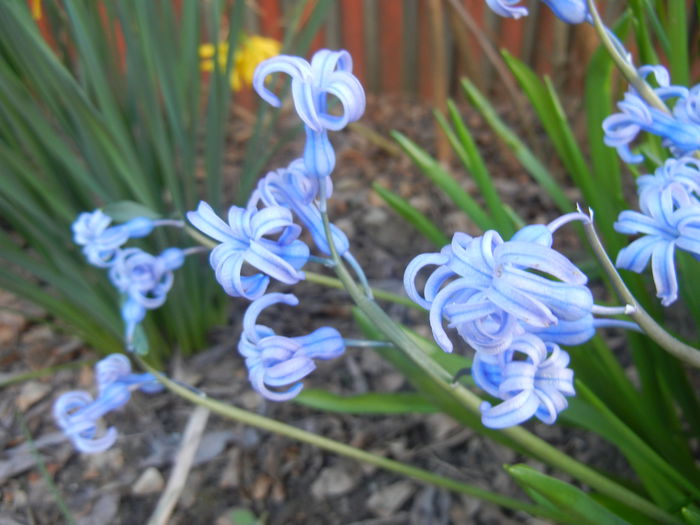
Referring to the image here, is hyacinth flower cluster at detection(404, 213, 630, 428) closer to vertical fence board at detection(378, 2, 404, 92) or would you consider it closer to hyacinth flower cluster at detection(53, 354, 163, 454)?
hyacinth flower cluster at detection(53, 354, 163, 454)

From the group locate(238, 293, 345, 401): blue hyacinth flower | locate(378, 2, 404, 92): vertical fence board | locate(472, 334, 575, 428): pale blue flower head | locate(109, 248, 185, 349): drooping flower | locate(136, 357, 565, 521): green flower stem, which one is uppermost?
locate(472, 334, 575, 428): pale blue flower head

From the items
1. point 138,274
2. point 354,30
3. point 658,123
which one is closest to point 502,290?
point 658,123

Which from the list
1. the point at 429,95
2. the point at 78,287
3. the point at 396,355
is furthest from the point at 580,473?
the point at 429,95

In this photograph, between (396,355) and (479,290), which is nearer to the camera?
(479,290)

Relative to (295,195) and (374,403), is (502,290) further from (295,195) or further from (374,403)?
(374,403)

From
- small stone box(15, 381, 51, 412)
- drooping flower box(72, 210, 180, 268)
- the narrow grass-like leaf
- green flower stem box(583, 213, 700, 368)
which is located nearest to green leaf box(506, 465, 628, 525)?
green flower stem box(583, 213, 700, 368)

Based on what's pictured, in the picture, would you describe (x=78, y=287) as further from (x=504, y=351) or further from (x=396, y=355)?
(x=504, y=351)

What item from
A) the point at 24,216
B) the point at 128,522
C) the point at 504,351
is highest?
the point at 504,351
